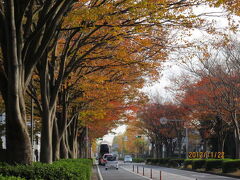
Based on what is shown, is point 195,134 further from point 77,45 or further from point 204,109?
point 77,45

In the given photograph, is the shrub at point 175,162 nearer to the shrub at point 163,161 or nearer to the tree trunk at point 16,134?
the shrub at point 163,161

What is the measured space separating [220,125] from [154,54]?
86.6 feet

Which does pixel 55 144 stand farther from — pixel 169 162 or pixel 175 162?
pixel 169 162

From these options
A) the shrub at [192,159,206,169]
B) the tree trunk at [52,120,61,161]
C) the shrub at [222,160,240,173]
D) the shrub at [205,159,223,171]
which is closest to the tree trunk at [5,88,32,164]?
the tree trunk at [52,120,61,161]

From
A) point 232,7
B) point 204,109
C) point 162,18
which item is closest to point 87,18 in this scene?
point 162,18

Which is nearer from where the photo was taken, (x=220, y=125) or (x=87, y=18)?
(x=87, y=18)

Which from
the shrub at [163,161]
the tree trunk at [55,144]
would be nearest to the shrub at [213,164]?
the tree trunk at [55,144]

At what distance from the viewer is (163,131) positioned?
197ft

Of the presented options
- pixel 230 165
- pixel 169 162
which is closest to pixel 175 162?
pixel 169 162

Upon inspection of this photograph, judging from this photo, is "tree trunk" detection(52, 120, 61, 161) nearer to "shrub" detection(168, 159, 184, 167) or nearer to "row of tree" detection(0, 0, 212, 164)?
"row of tree" detection(0, 0, 212, 164)

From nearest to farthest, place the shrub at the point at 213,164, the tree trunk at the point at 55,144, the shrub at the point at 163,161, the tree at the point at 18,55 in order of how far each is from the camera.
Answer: the tree at the point at 18,55
the tree trunk at the point at 55,144
the shrub at the point at 213,164
the shrub at the point at 163,161

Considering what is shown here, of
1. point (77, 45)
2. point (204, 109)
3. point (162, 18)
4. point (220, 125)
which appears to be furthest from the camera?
point (220, 125)

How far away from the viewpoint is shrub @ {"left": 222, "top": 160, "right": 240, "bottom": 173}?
3074 cm

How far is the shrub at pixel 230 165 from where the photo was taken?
30736mm
